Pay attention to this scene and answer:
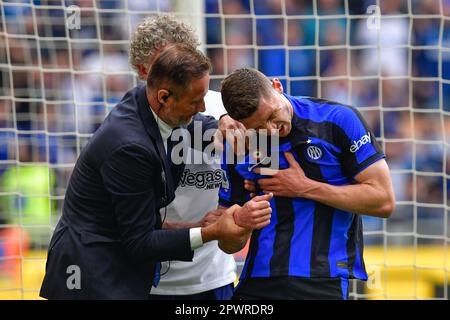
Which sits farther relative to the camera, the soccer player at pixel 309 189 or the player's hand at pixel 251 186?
the player's hand at pixel 251 186

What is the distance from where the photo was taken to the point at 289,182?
2555 millimetres

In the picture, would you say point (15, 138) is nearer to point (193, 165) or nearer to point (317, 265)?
point (193, 165)

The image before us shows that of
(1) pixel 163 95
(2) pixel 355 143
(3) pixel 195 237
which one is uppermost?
(1) pixel 163 95

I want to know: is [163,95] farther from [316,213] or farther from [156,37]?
[316,213]

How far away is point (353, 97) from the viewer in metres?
4.94

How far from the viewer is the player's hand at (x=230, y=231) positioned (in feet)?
8.14

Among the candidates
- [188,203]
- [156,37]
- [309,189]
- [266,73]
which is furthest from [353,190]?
[266,73]

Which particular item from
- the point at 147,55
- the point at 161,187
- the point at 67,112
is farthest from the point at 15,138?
the point at 161,187

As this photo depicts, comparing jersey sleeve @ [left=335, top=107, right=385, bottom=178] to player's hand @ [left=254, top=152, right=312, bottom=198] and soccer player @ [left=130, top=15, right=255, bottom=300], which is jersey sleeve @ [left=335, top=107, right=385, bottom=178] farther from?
soccer player @ [left=130, top=15, right=255, bottom=300]

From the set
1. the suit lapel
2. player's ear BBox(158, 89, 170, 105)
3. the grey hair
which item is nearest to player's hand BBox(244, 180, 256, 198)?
the suit lapel

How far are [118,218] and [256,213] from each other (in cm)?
44

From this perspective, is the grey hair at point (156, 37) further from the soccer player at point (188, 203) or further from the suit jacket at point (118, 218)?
the suit jacket at point (118, 218)

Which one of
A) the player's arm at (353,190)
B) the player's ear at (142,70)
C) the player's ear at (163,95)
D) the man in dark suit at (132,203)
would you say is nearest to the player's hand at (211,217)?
the man in dark suit at (132,203)

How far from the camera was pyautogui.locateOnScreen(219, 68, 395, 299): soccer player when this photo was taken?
8.22ft
